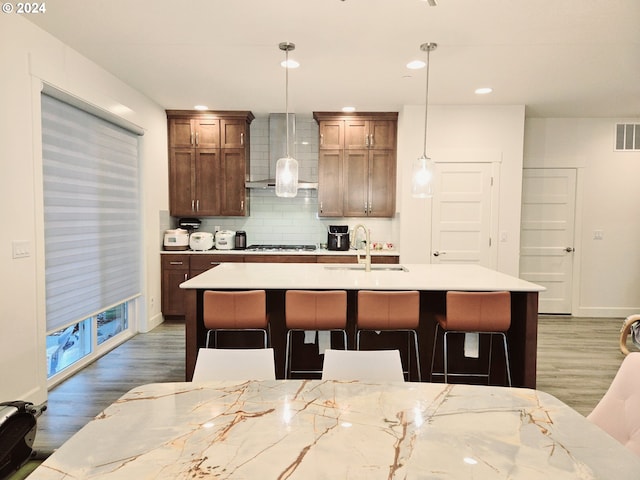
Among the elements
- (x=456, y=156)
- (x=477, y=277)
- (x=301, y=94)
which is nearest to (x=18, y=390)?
(x=477, y=277)

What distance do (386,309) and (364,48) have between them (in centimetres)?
211

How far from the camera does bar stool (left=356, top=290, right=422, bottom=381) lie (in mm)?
2676

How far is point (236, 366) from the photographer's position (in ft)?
5.74

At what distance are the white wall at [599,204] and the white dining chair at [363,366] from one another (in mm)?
4845

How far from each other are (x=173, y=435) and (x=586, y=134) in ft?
20.4

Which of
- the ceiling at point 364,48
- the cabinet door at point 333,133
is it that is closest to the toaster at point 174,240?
the ceiling at point 364,48

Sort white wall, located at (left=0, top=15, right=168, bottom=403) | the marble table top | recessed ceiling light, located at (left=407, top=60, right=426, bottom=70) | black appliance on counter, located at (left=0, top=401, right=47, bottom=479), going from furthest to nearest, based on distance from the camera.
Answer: recessed ceiling light, located at (left=407, top=60, right=426, bottom=70), white wall, located at (left=0, top=15, right=168, bottom=403), black appliance on counter, located at (left=0, top=401, right=47, bottom=479), the marble table top

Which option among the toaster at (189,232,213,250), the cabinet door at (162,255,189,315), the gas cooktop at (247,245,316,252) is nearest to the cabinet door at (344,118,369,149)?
the gas cooktop at (247,245,316,252)

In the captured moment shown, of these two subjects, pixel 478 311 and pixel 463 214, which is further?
pixel 463 214

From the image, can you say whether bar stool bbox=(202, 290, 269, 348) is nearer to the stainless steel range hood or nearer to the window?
the window

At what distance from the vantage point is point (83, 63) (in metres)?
3.48

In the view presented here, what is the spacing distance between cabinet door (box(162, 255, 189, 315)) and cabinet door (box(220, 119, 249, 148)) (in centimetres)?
157

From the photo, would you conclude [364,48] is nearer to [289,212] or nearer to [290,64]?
[290,64]

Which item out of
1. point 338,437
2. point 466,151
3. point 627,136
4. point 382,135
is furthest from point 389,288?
point 627,136
